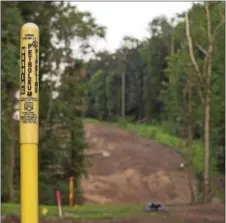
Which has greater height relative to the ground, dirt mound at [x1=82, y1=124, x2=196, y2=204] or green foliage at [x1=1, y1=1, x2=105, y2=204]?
green foliage at [x1=1, y1=1, x2=105, y2=204]

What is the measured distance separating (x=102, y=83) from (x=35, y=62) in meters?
67.6

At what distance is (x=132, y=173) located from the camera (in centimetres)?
3984

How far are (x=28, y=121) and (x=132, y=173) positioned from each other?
116 feet

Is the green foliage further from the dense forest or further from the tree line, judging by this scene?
the tree line

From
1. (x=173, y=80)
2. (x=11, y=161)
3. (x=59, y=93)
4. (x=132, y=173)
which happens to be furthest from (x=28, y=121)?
(x=132, y=173)

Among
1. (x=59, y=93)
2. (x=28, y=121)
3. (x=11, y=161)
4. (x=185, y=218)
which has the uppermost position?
(x=59, y=93)

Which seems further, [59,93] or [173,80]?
[173,80]

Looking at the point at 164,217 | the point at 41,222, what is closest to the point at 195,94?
the point at 164,217

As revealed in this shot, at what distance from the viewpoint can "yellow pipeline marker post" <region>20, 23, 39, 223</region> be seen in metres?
4.59

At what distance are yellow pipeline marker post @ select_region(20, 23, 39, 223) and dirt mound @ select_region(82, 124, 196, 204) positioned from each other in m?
22.7

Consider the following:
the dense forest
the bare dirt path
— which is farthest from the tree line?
the bare dirt path

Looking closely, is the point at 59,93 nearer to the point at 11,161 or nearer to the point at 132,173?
the point at 11,161

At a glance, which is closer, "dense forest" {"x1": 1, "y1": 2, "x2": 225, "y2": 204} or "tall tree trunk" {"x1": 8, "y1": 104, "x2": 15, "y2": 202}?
"dense forest" {"x1": 1, "y1": 2, "x2": 225, "y2": 204}

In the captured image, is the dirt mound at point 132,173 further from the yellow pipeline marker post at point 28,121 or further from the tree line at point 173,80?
the yellow pipeline marker post at point 28,121
